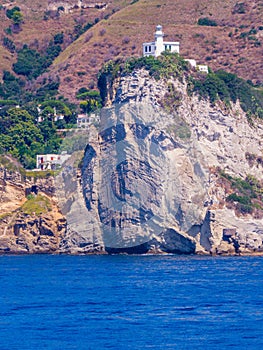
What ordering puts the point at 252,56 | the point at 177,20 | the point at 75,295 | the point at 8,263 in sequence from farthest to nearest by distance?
the point at 177,20
the point at 252,56
the point at 8,263
the point at 75,295

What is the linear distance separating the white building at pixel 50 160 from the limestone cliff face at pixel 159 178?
19.6 feet

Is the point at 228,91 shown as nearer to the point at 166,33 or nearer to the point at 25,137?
the point at 25,137

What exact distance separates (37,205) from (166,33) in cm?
4216

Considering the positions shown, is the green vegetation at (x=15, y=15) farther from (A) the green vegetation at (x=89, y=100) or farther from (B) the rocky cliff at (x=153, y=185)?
(B) the rocky cliff at (x=153, y=185)

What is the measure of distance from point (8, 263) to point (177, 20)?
56178 millimetres

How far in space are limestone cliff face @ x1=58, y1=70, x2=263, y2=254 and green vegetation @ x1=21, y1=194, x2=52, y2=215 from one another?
1.56 meters

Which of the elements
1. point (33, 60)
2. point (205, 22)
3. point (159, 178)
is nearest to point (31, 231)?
point (159, 178)

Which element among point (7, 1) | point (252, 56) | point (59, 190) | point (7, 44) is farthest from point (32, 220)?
point (7, 1)

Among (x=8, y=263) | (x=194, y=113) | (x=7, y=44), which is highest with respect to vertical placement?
(x=7, y=44)

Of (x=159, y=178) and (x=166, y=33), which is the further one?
(x=166, y=33)

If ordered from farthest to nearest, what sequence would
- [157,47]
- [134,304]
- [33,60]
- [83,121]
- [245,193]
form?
[33,60] < [83,121] < [157,47] < [245,193] < [134,304]

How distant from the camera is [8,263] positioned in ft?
230

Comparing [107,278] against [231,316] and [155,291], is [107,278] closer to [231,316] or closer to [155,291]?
[155,291]

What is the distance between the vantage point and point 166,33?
117 m
